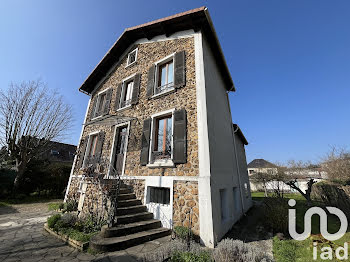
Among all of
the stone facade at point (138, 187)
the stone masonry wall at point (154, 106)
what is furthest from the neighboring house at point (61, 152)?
the stone facade at point (138, 187)

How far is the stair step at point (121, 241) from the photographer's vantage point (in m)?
3.61

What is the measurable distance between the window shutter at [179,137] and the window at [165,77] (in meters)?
1.69

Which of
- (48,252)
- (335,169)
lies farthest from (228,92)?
(335,169)

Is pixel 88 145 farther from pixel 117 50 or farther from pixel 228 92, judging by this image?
pixel 228 92

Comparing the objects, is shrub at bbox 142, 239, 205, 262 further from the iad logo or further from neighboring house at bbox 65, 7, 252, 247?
the iad logo

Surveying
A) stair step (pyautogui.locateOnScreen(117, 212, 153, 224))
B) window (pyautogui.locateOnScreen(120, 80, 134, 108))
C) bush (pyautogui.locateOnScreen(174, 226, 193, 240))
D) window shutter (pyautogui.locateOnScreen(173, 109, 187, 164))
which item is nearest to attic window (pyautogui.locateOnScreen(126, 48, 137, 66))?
window (pyautogui.locateOnScreen(120, 80, 134, 108))

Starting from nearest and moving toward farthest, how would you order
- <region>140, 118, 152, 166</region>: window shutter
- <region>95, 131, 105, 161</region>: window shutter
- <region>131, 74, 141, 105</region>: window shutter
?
<region>140, 118, 152, 166</region>: window shutter, <region>131, 74, 141, 105</region>: window shutter, <region>95, 131, 105, 161</region>: window shutter

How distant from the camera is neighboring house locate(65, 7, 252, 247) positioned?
16.0 feet

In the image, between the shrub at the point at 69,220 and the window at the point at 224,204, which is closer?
the shrub at the point at 69,220

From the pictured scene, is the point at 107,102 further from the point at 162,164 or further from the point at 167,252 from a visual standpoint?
Result: the point at 167,252

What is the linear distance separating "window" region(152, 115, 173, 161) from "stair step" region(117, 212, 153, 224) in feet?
6.75

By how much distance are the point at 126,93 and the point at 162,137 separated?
452 cm

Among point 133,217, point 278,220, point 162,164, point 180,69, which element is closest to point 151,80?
point 180,69

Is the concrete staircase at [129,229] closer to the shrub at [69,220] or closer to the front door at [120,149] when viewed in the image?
the shrub at [69,220]
